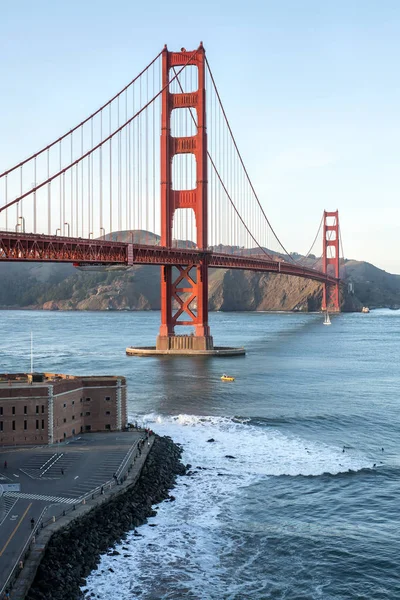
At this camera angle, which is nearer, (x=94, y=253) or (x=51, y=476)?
(x=51, y=476)

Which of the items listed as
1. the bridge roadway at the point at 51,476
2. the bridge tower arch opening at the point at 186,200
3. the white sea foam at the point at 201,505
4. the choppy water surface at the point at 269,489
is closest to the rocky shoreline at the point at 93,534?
the white sea foam at the point at 201,505

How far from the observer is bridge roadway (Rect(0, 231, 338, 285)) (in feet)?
179

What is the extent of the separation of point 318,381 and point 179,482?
35.6m

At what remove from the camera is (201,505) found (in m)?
33.0

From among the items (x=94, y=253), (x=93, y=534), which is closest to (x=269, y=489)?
(x=93, y=534)

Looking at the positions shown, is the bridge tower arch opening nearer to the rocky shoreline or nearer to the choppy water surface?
the choppy water surface

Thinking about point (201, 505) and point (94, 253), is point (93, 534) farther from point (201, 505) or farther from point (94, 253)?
point (94, 253)

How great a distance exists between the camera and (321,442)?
44875 mm

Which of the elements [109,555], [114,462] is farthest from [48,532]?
[114,462]

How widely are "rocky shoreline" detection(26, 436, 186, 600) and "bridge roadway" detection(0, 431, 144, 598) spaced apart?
1087 mm

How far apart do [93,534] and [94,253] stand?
133 feet

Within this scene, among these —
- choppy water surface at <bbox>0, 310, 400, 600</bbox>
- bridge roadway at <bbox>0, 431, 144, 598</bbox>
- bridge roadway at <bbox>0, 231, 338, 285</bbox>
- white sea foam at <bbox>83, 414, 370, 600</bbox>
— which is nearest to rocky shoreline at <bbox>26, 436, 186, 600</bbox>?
white sea foam at <bbox>83, 414, 370, 600</bbox>

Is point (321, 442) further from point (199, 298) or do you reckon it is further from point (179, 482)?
→ point (199, 298)

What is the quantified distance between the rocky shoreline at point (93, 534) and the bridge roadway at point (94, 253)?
23.4 metres
